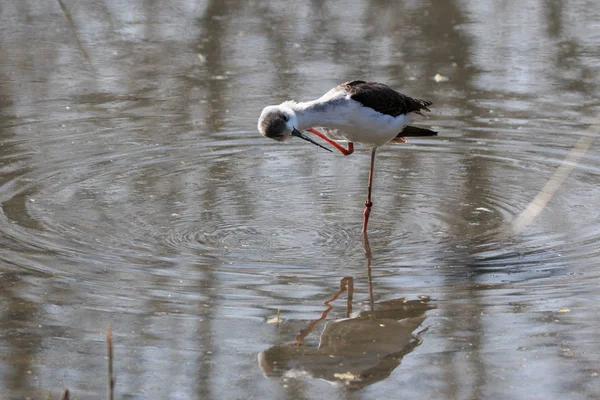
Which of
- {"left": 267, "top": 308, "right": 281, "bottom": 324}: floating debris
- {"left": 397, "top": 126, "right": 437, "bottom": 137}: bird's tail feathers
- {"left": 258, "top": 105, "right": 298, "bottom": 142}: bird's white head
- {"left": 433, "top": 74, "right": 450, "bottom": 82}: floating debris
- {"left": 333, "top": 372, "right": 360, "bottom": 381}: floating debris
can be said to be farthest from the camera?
{"left": 433, "top": 74, "right": 450, "bottom": 82}: floating debris

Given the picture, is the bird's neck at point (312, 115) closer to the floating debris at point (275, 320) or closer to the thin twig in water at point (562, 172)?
the thin twig in water at point (562, 172)

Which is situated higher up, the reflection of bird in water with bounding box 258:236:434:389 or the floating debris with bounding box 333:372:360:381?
the floating debris with bounding box 333:372:360:381

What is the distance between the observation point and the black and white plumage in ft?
24.8

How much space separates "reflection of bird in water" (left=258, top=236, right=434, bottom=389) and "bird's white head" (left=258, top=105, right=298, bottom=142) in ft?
4.37

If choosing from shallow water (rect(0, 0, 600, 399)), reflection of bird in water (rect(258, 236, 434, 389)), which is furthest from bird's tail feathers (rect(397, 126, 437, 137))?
reflection of bird in water (rect(258, 236, 434, 389))

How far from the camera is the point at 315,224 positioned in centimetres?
→ 836

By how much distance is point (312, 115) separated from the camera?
7.82 meters

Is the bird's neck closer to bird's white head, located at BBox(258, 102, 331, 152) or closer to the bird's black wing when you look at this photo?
bird's white head, located at BBox(258, 102, 331, 152)

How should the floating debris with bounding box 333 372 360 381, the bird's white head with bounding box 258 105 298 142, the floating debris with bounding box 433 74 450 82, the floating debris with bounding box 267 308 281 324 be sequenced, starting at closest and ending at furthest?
the floating debris with bounding box 333 372 360 381, the floating debris with bounding box 267 308 281 324, the bird's white head with bounding box 258 105 298 142, the floating debris with bounding box 433 74 450 82

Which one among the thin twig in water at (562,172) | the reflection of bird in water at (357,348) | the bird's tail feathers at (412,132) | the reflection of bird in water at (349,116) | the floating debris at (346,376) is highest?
the reflection of bird in water at (349,116)

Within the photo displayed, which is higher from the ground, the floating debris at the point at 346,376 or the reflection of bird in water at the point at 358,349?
the floating debris at the point at 346,376

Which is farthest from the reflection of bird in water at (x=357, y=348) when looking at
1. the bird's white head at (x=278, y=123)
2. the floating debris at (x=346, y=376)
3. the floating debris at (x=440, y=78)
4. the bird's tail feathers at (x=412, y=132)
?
the floating debris at (x=440, y=78)

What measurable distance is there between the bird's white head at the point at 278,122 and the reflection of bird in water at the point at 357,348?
1332mm

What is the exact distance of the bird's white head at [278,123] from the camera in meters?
7.48
